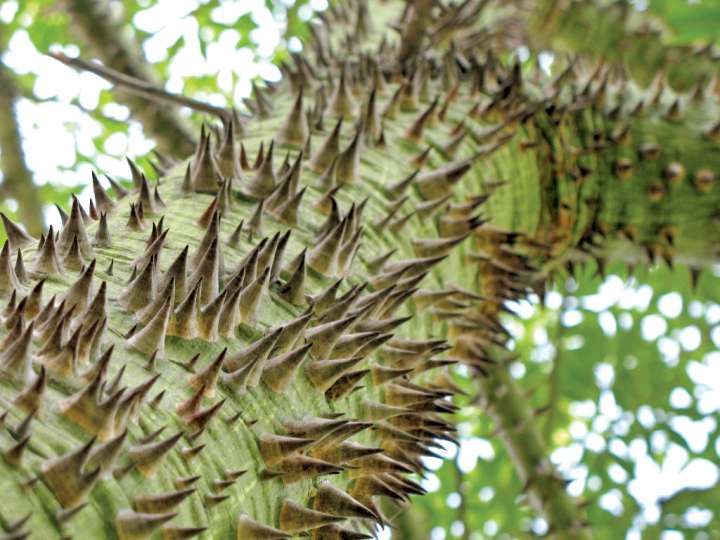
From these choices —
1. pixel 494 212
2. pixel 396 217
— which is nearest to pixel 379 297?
pixel 396 217

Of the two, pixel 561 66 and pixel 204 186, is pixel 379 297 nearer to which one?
pixel 204 186

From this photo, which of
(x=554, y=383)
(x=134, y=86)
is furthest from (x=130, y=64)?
(x=554, y=383)

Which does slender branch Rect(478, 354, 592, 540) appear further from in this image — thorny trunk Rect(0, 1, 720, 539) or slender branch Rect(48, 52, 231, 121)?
slender branch Rect(48, 52, 231, 121)

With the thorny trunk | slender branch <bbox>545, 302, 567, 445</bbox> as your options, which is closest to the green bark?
the thorny trunk

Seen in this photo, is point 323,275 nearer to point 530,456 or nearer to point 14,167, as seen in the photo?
point 530,456

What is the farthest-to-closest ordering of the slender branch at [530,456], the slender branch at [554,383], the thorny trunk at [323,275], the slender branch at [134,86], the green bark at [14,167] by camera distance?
1. the slender branch at [554,383]
2. the green bark at [14,167]
3. the slender branch at [530,456]
4. the slender branch at [134,86]
5. the thorny trunk at [323,275]

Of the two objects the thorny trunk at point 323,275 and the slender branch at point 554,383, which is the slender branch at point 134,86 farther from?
the slender branch at point 554,383

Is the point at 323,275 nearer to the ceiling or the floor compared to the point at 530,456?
nearer to the floor

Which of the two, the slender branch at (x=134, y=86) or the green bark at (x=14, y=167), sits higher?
the green bark at (x=14, y=167)

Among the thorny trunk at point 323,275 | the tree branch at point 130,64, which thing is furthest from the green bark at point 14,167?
the thorny trunk at point 323,275
